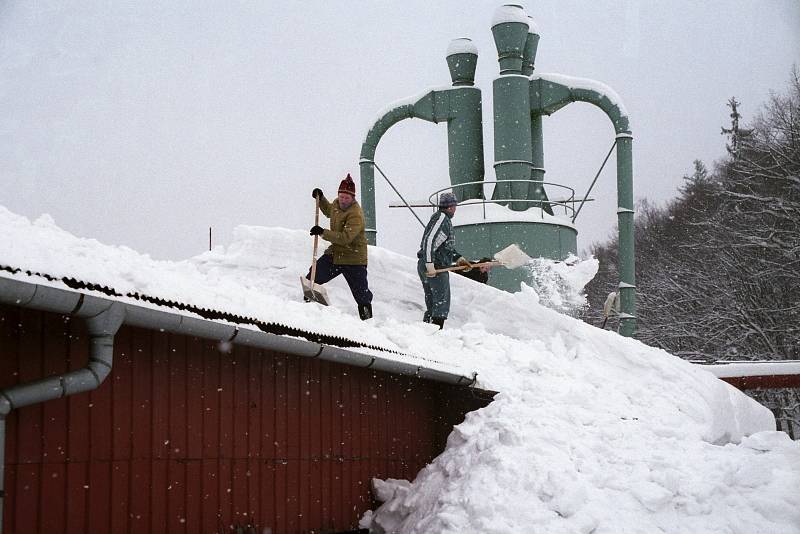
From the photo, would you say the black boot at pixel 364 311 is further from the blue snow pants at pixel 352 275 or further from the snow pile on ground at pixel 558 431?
the snow pile on ground at pixel 558 431

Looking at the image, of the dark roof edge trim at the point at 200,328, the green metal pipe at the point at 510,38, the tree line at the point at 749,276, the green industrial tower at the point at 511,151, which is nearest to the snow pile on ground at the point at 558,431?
the dark roof edge trim at the point at 200,328

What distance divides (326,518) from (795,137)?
→ 784 inches

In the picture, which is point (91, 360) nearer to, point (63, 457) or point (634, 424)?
point (63, 457)

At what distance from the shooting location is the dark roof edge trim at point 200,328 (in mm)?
4754

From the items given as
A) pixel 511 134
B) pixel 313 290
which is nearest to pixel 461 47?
pixel 511 134

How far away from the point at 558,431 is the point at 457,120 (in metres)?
13.6

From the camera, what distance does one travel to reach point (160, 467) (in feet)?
19.9

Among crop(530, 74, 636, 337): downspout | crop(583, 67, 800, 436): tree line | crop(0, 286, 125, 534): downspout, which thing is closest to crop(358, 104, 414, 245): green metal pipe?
crop(530, 74, 636, 337): downspout

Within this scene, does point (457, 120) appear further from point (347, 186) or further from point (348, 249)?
point (348, 249)

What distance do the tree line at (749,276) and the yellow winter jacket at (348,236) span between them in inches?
598

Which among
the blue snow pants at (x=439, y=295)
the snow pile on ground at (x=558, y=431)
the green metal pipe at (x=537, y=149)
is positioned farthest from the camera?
the green metal pipe at (x=537, y=149)

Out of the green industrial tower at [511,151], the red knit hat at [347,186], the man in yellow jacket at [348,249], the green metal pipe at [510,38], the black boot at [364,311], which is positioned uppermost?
the green metal pipe at [510,38]

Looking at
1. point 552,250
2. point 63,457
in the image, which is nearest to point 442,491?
point 63,457

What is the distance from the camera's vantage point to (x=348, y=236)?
11242 millimetres
